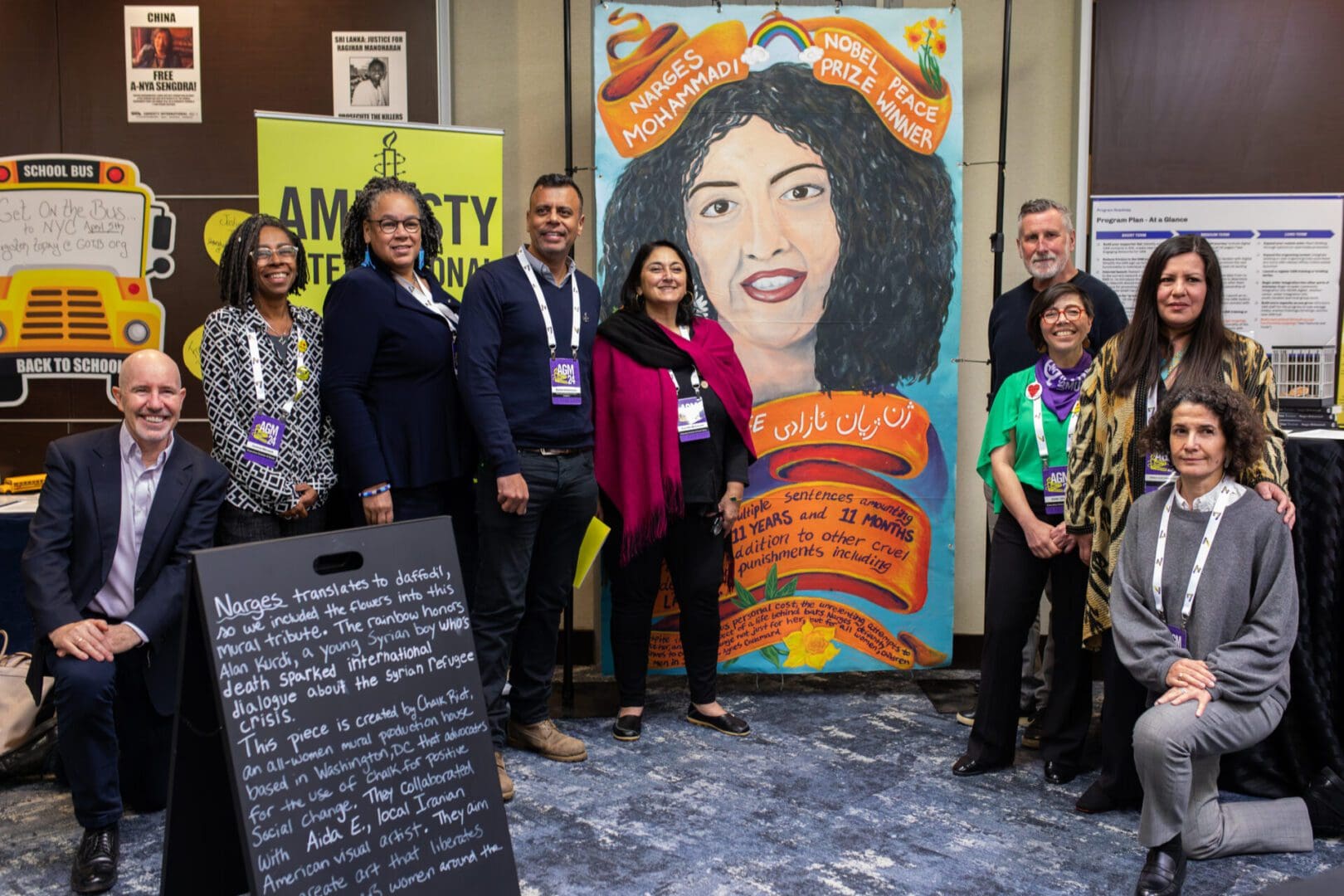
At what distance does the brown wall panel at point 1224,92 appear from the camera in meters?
3.99

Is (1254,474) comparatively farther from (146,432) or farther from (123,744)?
(123,744)

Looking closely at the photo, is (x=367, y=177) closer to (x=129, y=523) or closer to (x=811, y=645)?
(x=129, y=523)

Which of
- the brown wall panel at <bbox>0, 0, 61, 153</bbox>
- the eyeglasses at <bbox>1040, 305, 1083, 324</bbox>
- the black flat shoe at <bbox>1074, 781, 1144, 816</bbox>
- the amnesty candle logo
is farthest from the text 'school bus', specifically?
the black flat shoe at <bbox>1074, 781, 1144, 816</bbox>

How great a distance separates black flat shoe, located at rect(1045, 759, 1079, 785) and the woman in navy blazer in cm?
192

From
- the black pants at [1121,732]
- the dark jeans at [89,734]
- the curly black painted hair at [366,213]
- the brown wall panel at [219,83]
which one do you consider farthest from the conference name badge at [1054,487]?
the brown wall panel at [219,83]

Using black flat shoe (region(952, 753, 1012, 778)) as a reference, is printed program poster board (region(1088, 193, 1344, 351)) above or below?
above

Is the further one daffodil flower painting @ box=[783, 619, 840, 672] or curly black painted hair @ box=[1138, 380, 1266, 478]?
daffodil flower painting @ box=[783, 619, 840, 672]

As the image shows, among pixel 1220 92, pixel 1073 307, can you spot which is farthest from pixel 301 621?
pixel 1220 92

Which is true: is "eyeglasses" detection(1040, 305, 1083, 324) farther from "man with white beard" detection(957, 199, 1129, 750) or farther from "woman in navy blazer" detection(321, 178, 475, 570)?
"woman in navy blazer" detection(321, 178, 475, 570)

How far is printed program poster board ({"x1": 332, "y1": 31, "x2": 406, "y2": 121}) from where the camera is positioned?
3988mm

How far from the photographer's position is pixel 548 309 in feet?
10.1

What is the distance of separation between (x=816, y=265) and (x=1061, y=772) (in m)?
1.88

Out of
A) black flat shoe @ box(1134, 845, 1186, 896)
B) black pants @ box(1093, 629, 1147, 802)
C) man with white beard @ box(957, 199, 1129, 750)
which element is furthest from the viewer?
man with white beard @ box(957, 199, 1129, 750)

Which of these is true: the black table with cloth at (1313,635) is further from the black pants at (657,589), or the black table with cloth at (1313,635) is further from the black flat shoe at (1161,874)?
the black pants at (657,589)
